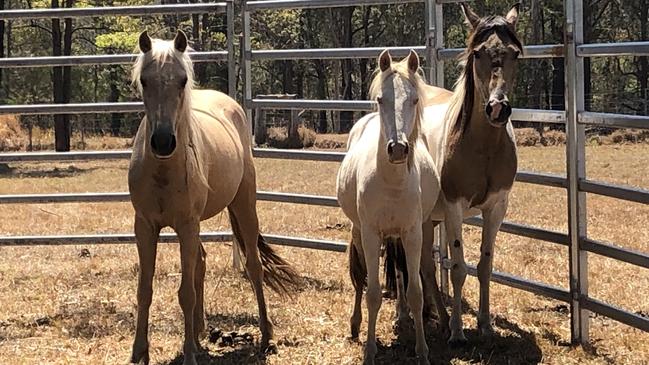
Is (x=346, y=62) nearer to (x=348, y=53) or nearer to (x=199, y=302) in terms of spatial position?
(x=348, y=53)

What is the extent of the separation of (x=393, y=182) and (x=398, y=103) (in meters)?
0.47

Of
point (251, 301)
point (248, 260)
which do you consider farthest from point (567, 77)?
point (251, 301)

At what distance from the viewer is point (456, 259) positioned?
5.04m

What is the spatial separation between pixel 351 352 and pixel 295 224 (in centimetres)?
462

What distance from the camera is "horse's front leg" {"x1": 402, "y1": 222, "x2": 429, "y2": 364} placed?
450 cm

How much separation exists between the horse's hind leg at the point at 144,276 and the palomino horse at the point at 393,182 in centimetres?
121

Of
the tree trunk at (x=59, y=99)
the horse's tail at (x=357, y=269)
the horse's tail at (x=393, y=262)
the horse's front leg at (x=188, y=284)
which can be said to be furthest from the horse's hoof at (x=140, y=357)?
the tree trunk at (x=59, y=99)

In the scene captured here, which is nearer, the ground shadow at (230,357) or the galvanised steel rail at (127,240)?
the ground shadow at (230,357)

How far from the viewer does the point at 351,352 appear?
4832mm

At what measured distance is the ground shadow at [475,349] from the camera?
4636 millimetres

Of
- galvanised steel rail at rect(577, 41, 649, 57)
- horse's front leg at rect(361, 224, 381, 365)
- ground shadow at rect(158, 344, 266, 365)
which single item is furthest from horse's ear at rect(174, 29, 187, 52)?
galvanised steel rail at rect(577, 41, 649, 57)

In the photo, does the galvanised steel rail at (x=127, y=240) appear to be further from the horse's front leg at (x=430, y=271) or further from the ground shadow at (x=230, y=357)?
the ground shadow at (x=230, y=357)

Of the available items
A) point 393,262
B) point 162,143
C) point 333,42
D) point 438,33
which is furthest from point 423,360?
point 333,42

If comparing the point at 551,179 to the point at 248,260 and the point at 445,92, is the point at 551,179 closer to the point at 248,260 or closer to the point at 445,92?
the point at 445,92
